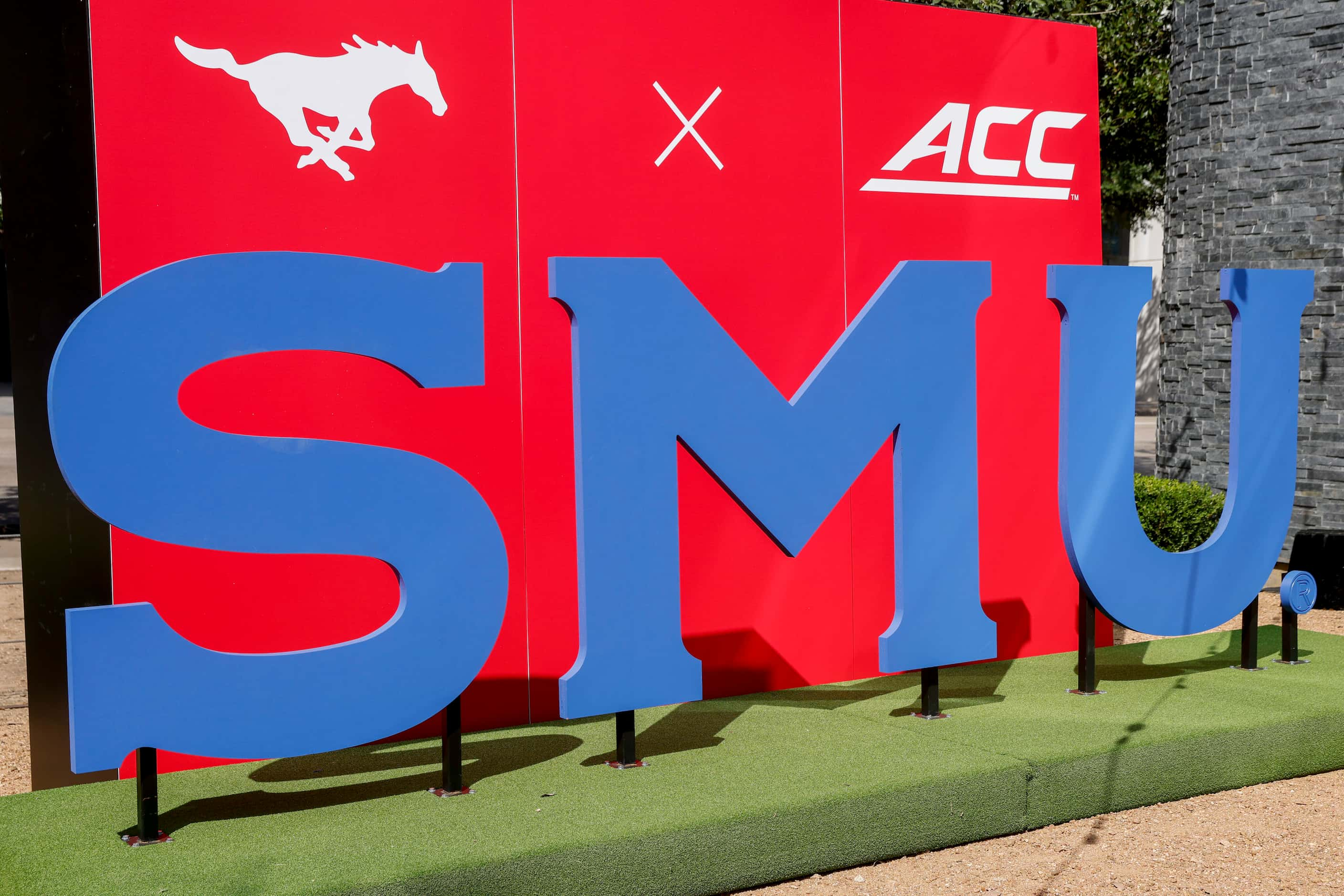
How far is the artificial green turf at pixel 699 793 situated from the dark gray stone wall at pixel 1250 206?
3751 millimetres

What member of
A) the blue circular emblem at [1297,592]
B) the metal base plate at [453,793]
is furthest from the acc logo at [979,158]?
the metal base plate at [453,793]

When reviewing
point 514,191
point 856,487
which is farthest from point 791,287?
point 514,191

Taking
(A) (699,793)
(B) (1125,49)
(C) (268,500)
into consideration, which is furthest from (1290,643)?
(B) (1125,49)

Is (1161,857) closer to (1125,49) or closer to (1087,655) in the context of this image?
(1087,655)

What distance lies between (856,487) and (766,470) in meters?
1.82

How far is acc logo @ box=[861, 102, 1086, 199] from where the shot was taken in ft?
22.0

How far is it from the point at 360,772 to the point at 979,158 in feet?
A: 14.7

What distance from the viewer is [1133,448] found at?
5.59m

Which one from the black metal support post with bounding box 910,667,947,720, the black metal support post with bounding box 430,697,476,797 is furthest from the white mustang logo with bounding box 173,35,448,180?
the black metal support post with bounding box 910,667,947,720

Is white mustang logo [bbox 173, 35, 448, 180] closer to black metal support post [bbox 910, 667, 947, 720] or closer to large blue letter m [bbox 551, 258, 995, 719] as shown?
large blue letter m [bbox 551, 258, 995, 719]

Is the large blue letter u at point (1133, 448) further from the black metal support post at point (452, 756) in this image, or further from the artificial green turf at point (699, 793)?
the black metal support post at point (452, 756)

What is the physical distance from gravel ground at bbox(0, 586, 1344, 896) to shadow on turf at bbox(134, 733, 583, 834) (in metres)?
1.25

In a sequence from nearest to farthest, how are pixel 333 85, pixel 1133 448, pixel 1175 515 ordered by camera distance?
pixel 333 85, pixel 1133 448, pixel 1175 515

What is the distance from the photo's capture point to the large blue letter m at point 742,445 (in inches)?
181
